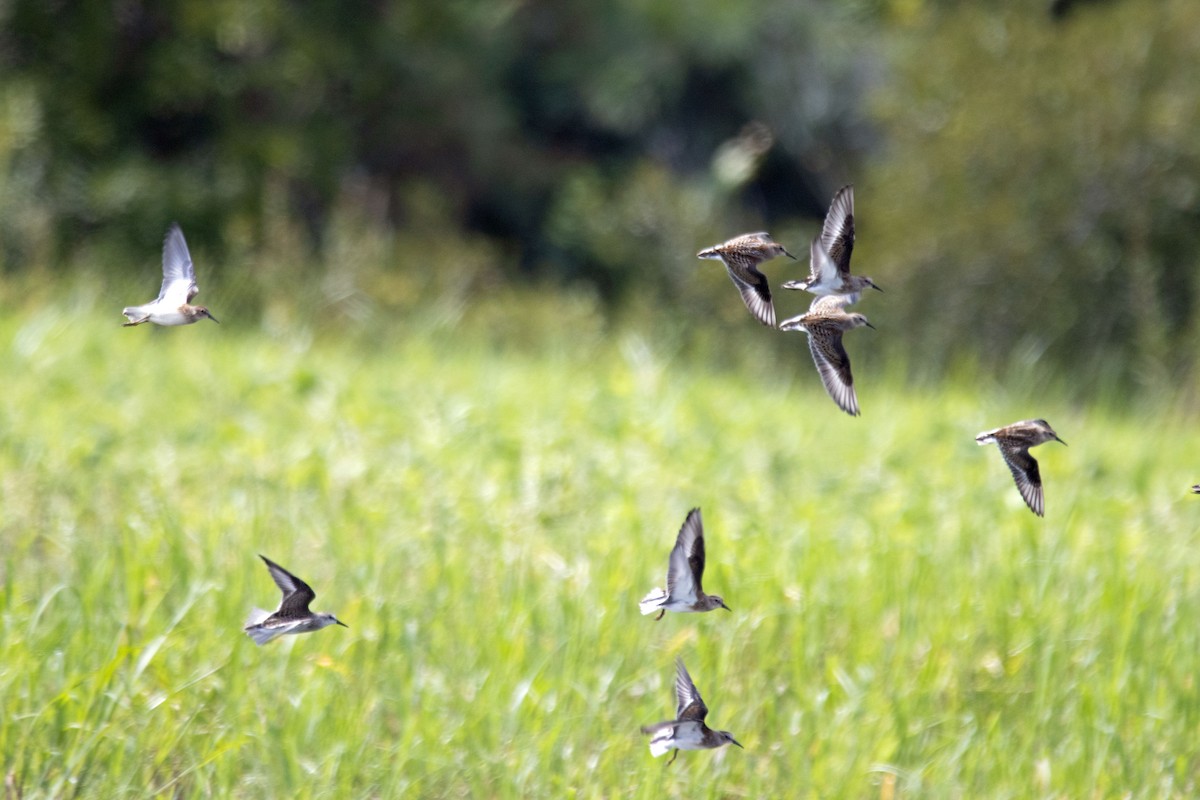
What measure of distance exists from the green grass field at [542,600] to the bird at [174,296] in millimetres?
1232

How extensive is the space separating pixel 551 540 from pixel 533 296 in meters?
6.66

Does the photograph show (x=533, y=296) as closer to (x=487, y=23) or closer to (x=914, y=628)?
(x=487, y=23)

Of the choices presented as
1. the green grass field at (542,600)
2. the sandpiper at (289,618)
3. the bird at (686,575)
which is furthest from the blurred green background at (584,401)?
the bird at (686,575)

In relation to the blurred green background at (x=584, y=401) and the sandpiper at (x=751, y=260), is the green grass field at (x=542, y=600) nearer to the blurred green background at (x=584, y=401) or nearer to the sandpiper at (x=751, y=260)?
the blurred green background at (x=584, y=401)

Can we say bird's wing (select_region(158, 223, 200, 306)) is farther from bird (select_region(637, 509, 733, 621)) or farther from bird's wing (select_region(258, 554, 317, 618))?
bird (select_region(637, 509, 733, 621))

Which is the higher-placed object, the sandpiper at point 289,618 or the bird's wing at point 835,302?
the bird's wing at point 835,302

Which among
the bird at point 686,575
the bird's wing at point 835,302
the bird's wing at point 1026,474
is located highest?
the bird's wing at point 835,302

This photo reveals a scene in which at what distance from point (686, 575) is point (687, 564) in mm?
17

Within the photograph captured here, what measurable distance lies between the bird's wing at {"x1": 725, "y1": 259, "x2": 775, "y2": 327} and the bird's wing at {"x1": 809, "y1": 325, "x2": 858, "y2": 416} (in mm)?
60

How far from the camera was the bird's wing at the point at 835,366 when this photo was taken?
5.04 feet

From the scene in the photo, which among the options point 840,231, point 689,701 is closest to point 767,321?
point 840,231

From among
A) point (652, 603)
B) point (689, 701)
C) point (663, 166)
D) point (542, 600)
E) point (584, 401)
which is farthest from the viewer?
point (663, 166)

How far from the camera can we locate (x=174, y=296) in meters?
1.57

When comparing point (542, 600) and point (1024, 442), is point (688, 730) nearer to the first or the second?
point (1024, 442)
